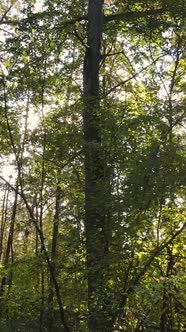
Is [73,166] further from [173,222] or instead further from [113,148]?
[173,222]

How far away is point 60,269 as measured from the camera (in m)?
4.75

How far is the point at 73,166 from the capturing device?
17.1 feet

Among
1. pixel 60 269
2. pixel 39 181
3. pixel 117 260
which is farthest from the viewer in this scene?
pixel 39 181

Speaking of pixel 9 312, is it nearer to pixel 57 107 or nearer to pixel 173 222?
pixel 173 222

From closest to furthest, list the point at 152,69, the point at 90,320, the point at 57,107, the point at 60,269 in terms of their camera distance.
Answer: the point at 90,320 < the point at 60,269 < the point at 152,69 < the point at 57,107

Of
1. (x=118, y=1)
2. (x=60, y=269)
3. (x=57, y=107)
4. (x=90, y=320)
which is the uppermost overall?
(x=118, y=1)

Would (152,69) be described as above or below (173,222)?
above

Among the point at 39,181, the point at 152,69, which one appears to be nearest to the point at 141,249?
the point at 39,181

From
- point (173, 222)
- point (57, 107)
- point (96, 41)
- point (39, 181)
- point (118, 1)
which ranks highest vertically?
point (118, 1)

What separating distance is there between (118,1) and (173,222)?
4.94 meters

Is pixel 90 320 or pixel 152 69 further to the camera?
pixel 152 69

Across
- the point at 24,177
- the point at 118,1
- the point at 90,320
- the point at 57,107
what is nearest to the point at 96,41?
the point at 118,1

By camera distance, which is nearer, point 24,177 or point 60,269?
point 60,269

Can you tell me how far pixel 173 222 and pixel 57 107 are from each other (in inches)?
179
